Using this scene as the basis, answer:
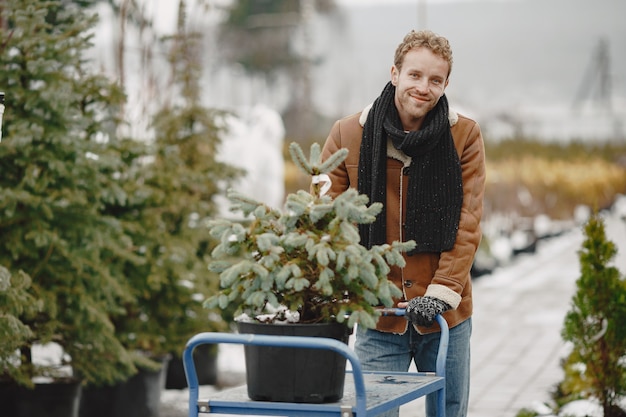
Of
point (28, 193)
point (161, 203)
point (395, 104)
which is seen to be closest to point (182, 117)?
point (161, 203)

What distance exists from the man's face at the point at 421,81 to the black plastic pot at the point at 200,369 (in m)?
4.38

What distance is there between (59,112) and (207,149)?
2325mm

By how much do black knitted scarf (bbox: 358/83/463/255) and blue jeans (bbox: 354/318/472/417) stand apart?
30 centimetres

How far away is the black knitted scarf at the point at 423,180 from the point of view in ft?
12.3

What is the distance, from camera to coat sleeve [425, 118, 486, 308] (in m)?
3.63

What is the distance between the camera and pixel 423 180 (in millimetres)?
3768

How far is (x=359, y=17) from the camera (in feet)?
342

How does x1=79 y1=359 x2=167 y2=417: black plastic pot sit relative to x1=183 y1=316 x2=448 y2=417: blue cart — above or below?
below

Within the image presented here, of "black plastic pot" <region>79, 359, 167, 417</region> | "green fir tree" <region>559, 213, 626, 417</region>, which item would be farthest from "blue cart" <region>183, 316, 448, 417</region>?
"black plastic pot" <region>79, 359, 167, 417</region>

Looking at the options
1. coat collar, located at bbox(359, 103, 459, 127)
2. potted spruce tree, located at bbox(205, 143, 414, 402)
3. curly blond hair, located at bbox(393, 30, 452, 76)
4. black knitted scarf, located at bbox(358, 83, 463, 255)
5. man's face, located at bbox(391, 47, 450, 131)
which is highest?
curly blond hair, located at bbox(393, 30, 452, 76)

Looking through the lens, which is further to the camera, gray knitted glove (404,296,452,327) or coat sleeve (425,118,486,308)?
coat sleeve (425,118,486,308)

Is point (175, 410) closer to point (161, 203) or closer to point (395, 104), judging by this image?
point (161, 203)

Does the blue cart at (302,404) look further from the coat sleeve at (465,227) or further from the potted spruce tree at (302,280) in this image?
the coat sleeve at (465,227)

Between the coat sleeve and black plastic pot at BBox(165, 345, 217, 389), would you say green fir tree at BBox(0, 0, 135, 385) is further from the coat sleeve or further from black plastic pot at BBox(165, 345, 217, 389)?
the coat sleeve
